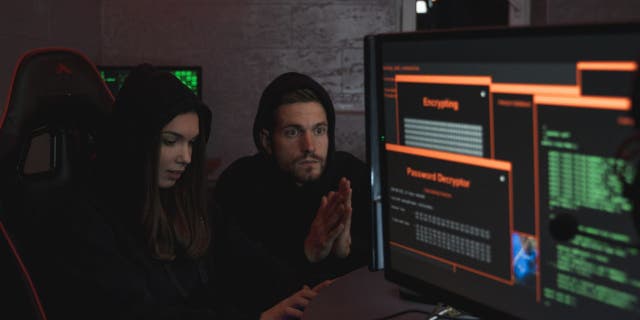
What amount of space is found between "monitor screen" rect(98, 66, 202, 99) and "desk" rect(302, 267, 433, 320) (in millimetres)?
2597

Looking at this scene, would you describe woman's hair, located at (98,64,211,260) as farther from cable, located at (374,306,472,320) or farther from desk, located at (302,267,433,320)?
cable, located at (374,306,472,320)

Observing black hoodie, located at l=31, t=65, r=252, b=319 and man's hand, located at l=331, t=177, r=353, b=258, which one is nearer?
black hoodie, located at l=31, t=65, r=252, b=319

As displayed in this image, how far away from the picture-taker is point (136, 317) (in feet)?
4.53

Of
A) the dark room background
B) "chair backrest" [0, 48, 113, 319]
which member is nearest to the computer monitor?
"chair backrest" [0, 48, 113, 319]

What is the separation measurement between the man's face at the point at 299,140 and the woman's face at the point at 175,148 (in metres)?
0.60

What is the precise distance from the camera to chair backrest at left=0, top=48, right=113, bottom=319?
1.31 metres

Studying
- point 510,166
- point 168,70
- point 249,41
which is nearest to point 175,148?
point 510,166

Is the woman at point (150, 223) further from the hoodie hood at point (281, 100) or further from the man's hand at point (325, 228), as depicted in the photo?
the hoodie hood at point (281, 100)

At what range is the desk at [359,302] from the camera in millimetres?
1127

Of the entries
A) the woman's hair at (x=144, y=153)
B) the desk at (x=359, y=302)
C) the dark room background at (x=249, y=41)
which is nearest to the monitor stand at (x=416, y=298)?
the desk at (x=359, y=302)

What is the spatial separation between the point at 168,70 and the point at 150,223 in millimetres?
2300

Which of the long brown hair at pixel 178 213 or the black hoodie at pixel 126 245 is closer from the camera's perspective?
the black hoodie at pixel 126 245

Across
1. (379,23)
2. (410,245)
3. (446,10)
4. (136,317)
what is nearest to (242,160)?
(136,317)

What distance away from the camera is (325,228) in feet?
5.36
